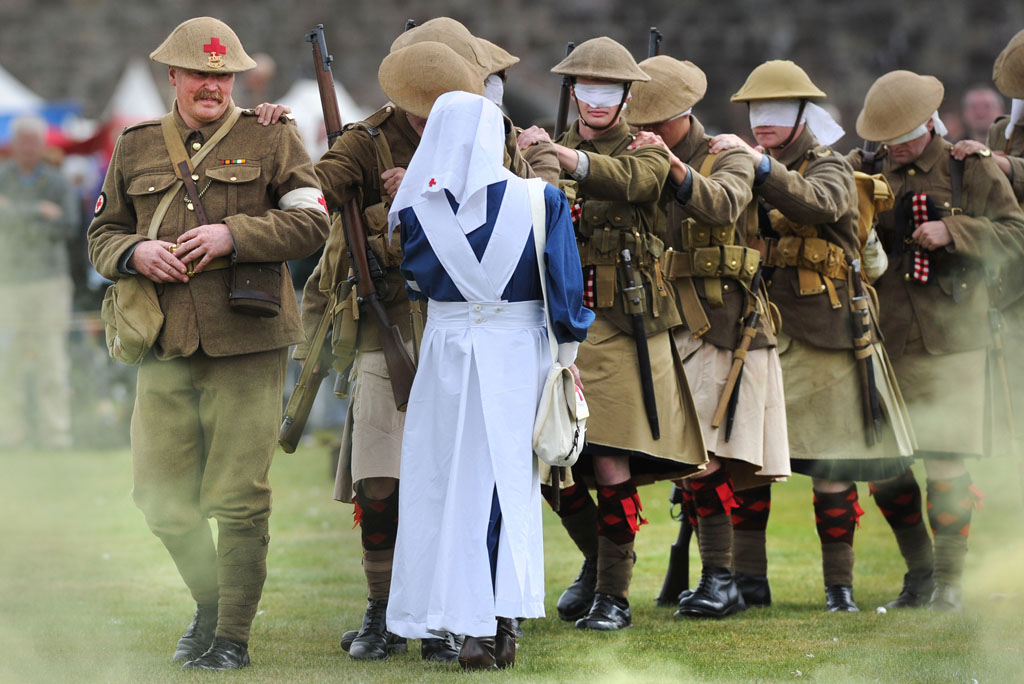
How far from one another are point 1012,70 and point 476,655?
161 inches

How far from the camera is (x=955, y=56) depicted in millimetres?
19922

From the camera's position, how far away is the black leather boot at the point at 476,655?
5.50 meters

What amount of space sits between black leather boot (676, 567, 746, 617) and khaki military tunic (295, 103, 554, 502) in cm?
161

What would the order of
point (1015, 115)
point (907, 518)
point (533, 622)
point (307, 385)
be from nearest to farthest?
point (307, 385) < point (533, 622) < point (907, 518) < point (1015, 115)

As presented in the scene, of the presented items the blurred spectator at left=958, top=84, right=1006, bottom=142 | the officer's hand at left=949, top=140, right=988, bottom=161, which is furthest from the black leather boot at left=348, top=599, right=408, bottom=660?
the blurred spectator at left=958, top=84, right=1006, bottom=142

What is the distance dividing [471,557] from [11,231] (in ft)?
27.2

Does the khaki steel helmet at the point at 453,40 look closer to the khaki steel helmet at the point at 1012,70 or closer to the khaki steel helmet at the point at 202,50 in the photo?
the khaki steel helmet at the point at 202,50

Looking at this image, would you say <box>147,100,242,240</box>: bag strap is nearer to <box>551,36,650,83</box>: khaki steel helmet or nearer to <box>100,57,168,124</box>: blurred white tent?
<box>551,36,650,83</box>: khaki steel helmet

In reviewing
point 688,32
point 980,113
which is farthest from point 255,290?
point 688,32

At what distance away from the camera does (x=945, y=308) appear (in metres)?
7.62

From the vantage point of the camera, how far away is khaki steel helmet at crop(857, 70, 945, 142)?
24.7 ft

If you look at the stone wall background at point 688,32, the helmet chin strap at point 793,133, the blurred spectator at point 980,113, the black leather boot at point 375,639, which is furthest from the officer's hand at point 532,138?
the stone wall background at point 688,32

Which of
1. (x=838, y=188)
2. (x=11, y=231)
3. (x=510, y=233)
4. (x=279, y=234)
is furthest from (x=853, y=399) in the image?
Answer: (x=11, y=231)

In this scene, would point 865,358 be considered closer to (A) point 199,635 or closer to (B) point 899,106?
(B) point 899,106
